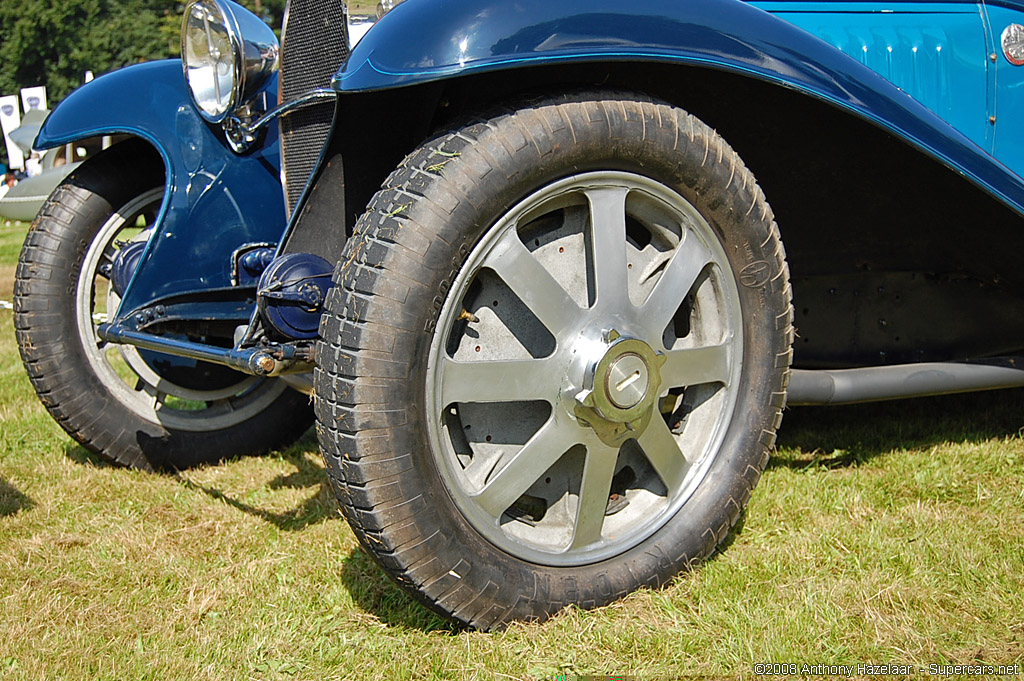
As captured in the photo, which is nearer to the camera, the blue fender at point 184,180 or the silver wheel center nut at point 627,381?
the silver wheel center nut at point 627,381

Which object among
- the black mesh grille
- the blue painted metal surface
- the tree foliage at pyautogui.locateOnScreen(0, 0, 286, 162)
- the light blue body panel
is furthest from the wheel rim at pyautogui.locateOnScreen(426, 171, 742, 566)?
the tree foliage at pyautogui.locateOnScreen(0, 0, 286, 162)

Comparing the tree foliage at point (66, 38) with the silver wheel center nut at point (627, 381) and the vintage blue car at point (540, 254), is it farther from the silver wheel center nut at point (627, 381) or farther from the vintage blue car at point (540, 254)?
the silver wheel center nut at point (627, 381)

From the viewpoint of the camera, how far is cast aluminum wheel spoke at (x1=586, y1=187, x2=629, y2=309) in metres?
1.97

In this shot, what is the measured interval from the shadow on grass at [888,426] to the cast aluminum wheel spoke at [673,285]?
1159 mm

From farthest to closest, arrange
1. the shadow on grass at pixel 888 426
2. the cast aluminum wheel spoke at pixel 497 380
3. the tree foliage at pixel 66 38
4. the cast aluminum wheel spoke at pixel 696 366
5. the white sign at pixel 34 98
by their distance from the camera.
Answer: the tree foliage at pixel 66 38 → the white sign at pixel 34 98 → the shadow on grass at pixel 888 426 → the cast aluminum wheel spoke at pixel 696 366 → the cast aluminum wheel spoke at pixel 497 380

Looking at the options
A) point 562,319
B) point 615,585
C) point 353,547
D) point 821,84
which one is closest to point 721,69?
point 821,84

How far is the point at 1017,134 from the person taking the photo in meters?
2.92

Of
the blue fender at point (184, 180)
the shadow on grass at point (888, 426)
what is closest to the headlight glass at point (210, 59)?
the blue fender at point (184, 180)

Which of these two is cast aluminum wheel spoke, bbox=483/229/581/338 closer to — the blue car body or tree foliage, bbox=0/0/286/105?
the blue car body

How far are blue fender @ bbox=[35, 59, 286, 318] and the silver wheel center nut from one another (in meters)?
1.47

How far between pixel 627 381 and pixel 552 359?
0.17 m

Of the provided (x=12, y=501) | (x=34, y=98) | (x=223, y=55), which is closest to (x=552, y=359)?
(x=223, y=55)

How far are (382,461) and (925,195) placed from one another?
5.71ft

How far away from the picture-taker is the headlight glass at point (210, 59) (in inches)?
105
